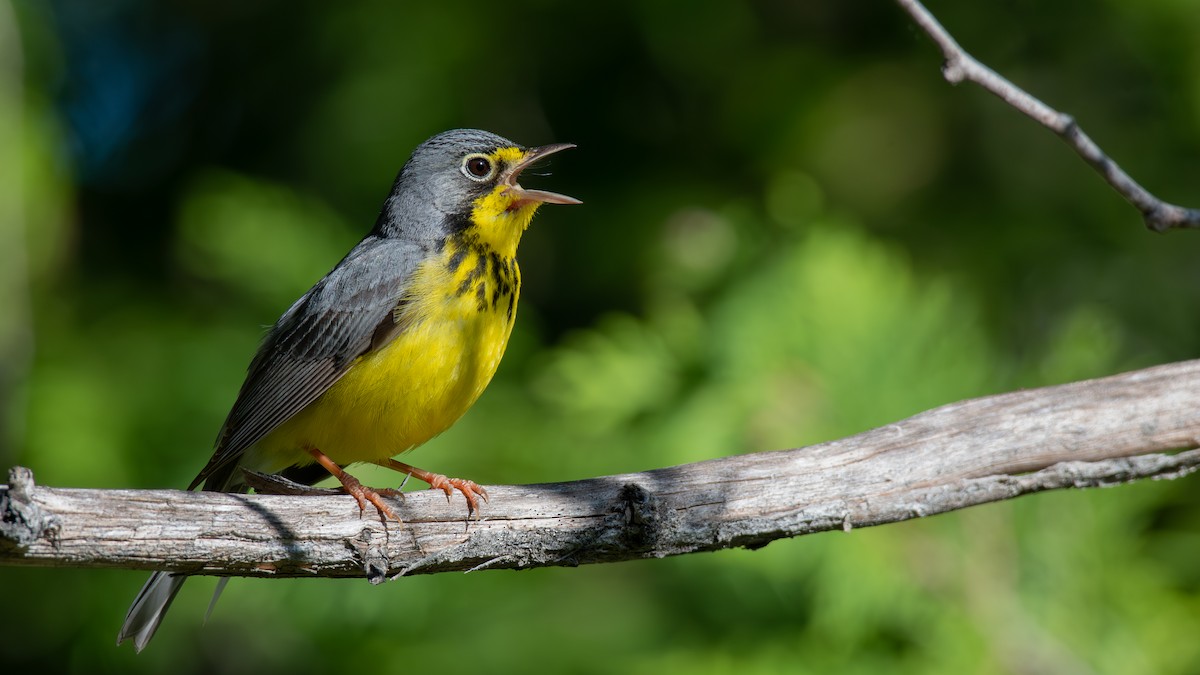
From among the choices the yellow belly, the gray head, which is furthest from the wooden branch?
the gray head

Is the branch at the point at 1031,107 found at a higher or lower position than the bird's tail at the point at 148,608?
higher

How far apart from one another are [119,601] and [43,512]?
3116mm

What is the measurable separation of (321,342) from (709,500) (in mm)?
1875

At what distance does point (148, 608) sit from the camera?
4504mm

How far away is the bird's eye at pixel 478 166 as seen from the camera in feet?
17.1

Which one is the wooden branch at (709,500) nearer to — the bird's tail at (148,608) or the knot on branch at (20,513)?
the knot on branch at (20,513)

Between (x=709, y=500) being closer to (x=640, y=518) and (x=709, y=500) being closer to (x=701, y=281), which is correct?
(x=640, y=518)

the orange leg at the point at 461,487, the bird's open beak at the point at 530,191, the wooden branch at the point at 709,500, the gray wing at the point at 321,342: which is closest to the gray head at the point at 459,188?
the bird's open beak at the point at 530,191

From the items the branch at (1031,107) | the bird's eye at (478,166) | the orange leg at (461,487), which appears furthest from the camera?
the bird's eye at (478,166)

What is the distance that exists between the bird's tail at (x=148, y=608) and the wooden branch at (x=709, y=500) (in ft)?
3.48

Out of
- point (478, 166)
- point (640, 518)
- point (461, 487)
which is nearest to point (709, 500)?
point (640, 518)

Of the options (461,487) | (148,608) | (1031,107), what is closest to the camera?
(1031,107)

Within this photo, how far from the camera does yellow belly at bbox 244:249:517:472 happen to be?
4.53 metres

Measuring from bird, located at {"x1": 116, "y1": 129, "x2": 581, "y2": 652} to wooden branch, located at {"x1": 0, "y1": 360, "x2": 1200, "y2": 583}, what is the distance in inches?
14.7
